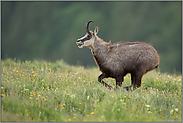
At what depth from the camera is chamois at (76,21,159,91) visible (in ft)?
22.1

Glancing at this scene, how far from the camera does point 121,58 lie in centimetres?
679

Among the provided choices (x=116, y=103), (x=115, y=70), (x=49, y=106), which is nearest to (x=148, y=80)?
(x=115, y=70)

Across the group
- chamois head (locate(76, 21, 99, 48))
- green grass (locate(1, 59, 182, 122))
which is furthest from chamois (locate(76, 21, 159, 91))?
green grass (locate(1, 59, 182, 122))

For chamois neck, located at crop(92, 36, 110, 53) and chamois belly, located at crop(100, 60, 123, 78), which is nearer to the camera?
chamois belly, located at crop(100, 60, 123, 78)

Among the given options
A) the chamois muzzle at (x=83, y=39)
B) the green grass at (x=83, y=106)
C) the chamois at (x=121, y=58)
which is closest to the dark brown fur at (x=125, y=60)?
the chamois at (x=121, y=58)

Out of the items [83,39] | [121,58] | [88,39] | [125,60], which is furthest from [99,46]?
[125,60]

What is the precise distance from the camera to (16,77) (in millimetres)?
7363

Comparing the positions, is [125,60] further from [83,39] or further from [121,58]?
[83,39]

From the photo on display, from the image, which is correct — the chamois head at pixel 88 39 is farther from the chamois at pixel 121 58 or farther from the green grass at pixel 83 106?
the green grass at pixel 83 106

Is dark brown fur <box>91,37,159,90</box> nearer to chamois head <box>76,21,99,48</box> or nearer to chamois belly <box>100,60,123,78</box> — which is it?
chamois belly <box>100,60,123,78</box>

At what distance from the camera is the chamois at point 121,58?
6.75 metres

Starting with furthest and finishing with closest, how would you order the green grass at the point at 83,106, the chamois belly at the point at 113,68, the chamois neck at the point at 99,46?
1. the chamois neck at the point at 99,46
2. the chamois belly at the point at 113,68
3. the green grass at the point at 83,106

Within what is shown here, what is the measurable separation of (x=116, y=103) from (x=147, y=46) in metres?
2.73

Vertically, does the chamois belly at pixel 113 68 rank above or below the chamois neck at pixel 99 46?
below
